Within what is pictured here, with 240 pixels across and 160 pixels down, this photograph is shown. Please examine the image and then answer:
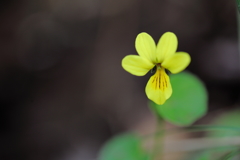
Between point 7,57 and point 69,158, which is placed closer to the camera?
point 69,158

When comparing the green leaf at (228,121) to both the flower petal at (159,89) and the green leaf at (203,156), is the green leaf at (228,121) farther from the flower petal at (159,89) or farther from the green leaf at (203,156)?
the flower petal at (159,89)

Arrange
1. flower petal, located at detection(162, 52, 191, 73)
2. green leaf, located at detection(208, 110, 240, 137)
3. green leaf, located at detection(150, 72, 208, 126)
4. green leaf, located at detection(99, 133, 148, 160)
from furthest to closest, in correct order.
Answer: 1. green leaf, located at detection(208, 110, 240, 137)
2. green leaf, located at detection(99, 133, 148, 160)
3. green leaf, located at detection(150, 72, 208, 126)
4. flower petal, located at detection(162, 52, 191, 73)

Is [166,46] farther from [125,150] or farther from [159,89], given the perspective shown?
[125,150]

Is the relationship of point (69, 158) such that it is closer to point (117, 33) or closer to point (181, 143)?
point (181, 143)

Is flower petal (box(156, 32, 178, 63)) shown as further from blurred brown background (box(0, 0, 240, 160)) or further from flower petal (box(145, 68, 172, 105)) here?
blurred brown background (box(0, 0, 240, 160))

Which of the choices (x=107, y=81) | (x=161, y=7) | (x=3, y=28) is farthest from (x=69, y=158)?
(x=161, y=7)

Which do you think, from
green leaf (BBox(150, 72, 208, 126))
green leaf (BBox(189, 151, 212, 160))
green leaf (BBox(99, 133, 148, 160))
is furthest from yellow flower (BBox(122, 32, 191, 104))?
green leaf (BBox(189, 151, 212, 160))
